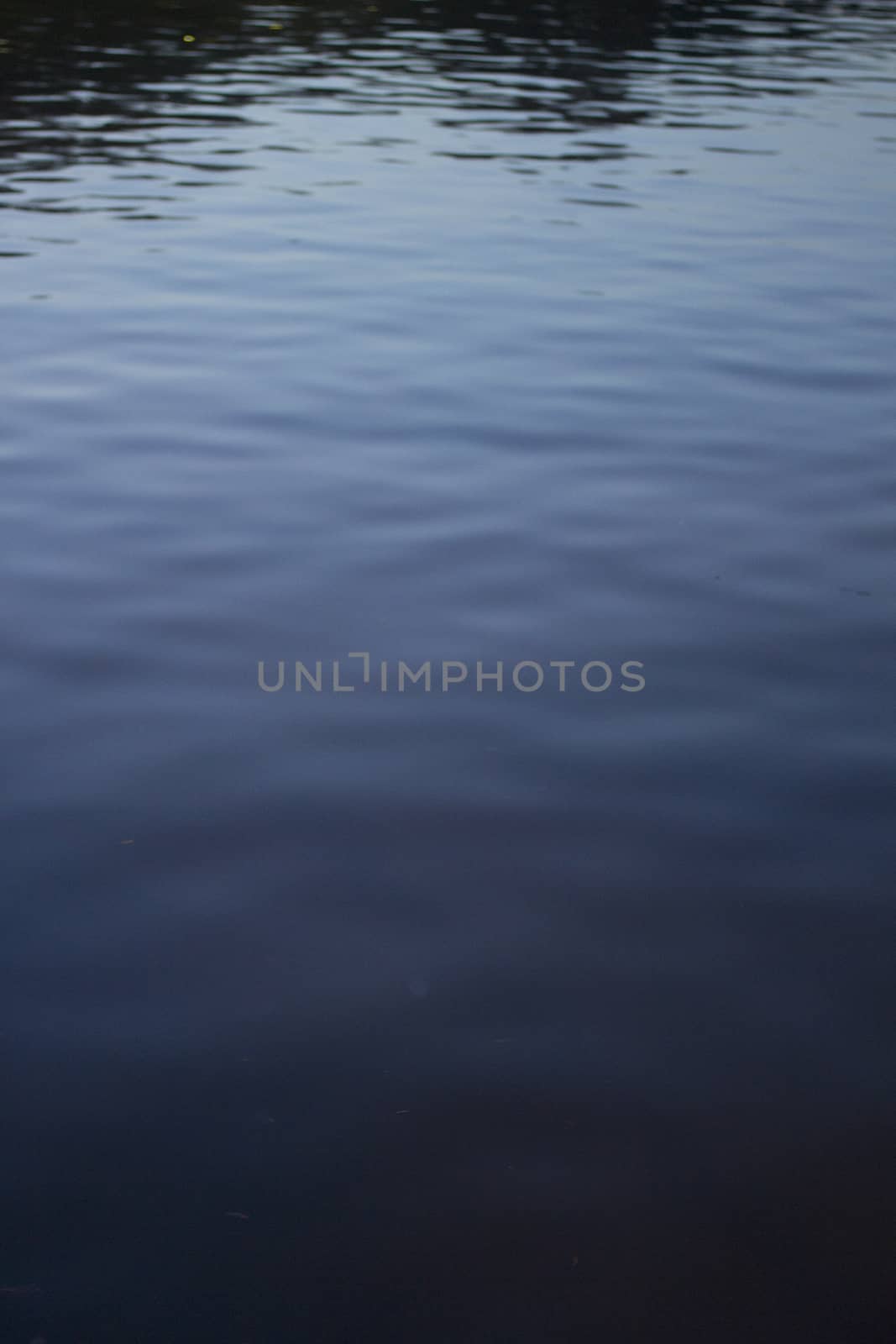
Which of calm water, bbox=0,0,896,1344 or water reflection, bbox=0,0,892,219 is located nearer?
calm water, bbox=0,0,896,1344

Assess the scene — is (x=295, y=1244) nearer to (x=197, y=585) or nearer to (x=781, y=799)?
(x=781, y=799)

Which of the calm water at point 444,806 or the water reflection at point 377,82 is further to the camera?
the water reflection at point 377,82

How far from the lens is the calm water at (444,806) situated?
2348 millimetres

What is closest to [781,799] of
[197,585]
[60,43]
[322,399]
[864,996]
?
[864,996]

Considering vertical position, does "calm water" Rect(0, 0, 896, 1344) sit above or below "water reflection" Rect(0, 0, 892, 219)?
below

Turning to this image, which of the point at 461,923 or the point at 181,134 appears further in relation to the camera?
the point at 181,134

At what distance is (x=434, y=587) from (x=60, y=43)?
58.5 feet

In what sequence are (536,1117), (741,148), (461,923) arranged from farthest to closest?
(741,148) → (461,923) → (536,1117)

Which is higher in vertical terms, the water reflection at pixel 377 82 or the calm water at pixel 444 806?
the water reflection at pixel 377 82

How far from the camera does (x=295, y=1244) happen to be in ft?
7.61

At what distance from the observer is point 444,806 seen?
11.7ft

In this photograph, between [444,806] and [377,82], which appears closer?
[444,806]

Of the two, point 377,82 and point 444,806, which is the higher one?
point 377,82

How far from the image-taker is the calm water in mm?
2348
